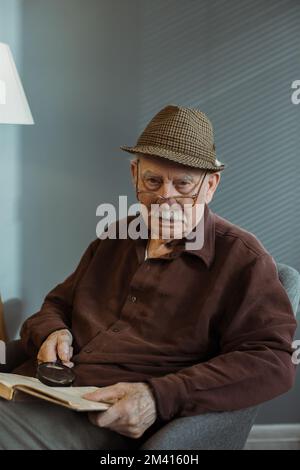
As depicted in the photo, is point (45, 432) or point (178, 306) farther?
point (178, 306)

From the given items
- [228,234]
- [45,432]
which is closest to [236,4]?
[228,234]

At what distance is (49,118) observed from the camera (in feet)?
7.34

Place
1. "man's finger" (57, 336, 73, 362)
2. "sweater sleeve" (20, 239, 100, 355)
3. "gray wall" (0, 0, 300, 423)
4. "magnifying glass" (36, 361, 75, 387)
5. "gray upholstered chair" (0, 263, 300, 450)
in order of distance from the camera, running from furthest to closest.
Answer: "gray wall" (0, 0, 300, 423) < "sweater sleeve" (20, 239, 100, 355) < "man's finger" (57, 336, 73, 362) < "magnifying glass" (36, 361, 75, 387) < "gray upholstered chair" (0, 263, 300, 450)

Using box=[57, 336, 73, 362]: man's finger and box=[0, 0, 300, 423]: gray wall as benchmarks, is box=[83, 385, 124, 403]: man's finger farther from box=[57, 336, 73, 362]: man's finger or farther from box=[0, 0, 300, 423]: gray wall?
box=[0, 0, 300, 423]: gray wall

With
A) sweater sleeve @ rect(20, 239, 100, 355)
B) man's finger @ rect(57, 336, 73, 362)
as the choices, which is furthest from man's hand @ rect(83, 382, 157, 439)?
sweater sleeve @ rect(20, 239, 100, 355)

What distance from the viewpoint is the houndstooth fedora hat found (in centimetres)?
167

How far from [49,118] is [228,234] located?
828mm

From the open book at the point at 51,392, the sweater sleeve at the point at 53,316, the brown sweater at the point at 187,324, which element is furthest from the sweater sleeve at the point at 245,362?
the sweater sleeve at the point at 53,316

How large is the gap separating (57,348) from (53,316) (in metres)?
0.14

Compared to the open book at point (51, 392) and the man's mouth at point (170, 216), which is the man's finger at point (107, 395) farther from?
the man's mouth at point (170, 216)

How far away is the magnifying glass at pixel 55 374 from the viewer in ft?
5.25

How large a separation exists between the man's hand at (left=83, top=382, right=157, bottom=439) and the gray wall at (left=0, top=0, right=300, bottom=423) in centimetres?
91

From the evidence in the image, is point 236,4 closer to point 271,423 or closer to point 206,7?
point 206,7
